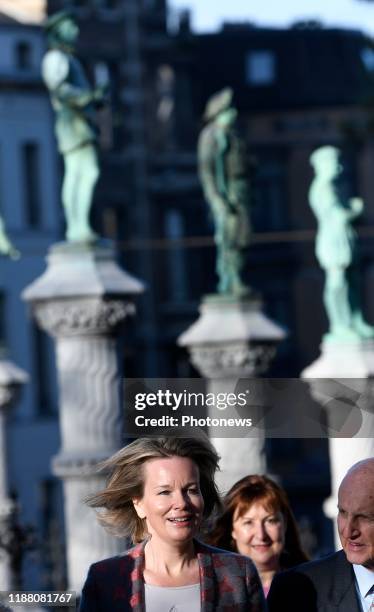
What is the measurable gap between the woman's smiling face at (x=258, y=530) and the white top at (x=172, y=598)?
154 cm

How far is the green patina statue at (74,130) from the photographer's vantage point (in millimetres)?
16781

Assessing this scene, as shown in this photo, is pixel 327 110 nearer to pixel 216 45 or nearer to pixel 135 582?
pixel 216 45

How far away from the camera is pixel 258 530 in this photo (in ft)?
27.5

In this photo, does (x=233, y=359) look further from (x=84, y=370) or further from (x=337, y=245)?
(x=84, y=370)

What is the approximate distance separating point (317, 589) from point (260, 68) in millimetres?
45689

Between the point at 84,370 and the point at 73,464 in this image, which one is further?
the point at 84,370

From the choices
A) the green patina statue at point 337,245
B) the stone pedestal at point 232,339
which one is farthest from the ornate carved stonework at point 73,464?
the green patina statue at point 337,245

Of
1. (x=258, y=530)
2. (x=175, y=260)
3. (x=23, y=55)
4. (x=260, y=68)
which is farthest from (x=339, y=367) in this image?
(x=260, y=68)

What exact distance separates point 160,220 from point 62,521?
11931mm

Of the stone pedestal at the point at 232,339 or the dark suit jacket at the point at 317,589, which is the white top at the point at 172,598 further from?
the stone pedestal at the point at 232,339

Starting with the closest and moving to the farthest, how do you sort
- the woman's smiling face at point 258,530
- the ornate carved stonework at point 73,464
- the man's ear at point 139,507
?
1. the man's ear at point 139,507
2. the woman's smiling face at point 258,530
3. the ornate carved stonework at point 73,464

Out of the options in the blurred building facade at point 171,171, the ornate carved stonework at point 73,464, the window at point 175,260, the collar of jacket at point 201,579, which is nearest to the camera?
the collar of jacket at point 201,579

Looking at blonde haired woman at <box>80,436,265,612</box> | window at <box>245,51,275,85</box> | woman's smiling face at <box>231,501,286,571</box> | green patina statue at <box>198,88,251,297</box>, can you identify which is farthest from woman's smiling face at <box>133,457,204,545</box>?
window at <box>245,51,275,85</box>

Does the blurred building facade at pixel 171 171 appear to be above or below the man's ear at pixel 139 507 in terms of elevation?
above
